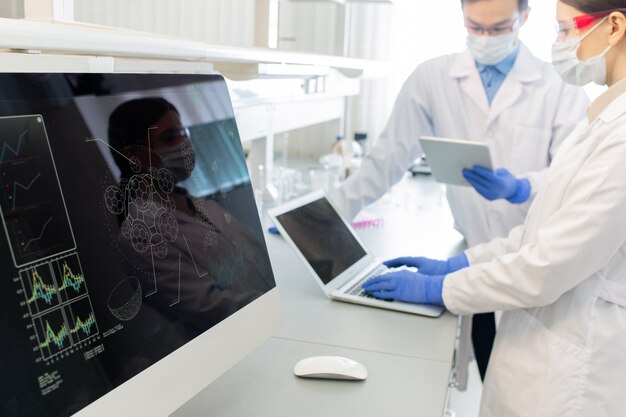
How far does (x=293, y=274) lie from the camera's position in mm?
1668

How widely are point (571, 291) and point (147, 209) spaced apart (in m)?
0.89

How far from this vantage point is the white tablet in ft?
5.90

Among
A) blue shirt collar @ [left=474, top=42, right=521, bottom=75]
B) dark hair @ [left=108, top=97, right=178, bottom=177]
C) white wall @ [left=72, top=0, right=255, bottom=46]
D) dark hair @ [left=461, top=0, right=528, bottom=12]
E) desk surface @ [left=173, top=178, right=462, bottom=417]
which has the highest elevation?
dark hair @ [left=461, top=0, right=528, bottom=12]

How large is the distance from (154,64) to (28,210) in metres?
0.66

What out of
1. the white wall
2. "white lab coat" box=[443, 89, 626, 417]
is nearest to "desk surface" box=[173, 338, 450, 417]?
"white lab coat" box=[443, 89, 626, 417]

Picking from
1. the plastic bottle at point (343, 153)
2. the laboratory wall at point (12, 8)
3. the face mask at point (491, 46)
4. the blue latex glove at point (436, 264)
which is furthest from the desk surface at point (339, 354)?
the plastic bottle at point (343, 153)

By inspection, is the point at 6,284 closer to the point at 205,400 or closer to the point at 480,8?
the point at 205,400

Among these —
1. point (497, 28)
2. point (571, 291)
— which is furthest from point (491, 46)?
point (571, 291)

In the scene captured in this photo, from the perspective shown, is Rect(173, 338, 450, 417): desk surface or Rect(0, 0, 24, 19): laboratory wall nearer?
Rect(173, 338, 450, 417): desk surface

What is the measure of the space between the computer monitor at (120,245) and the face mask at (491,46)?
1303 mm

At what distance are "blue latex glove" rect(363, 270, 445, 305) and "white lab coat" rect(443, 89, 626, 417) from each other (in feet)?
0.18

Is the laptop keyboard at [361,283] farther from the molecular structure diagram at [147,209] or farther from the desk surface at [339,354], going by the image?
the molecular structure diagram at [147,209]

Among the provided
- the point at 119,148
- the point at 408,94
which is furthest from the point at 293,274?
the point at 119,148

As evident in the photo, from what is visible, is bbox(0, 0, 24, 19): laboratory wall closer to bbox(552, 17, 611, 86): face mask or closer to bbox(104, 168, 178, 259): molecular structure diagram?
bbox(104, 168, 178, 259): molecular structure diagram
